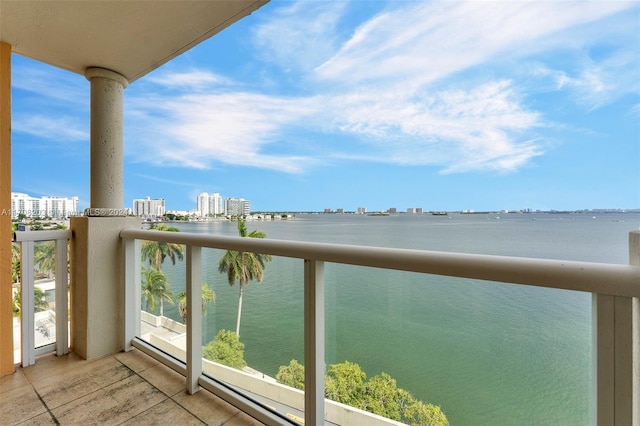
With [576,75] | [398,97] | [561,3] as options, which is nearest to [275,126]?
[398,97]

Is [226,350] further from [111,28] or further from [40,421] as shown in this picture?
[111,28]

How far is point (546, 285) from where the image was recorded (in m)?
0.78

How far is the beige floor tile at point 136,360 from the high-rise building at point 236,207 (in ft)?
6.18

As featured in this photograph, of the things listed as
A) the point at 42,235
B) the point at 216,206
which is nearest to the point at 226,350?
the point at 42,235

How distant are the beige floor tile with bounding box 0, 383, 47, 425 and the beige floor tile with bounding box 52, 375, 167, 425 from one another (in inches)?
5.2

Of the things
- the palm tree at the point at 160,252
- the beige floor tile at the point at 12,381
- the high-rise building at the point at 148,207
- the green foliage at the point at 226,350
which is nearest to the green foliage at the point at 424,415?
the green foliage at the point at 226,350

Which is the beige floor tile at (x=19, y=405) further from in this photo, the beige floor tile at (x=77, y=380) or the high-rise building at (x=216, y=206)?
the high-rise building at (x=216, y=206)

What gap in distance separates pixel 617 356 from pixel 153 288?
275cm

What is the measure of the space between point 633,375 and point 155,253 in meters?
2.66

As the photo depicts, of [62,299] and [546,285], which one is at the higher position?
[546,285]

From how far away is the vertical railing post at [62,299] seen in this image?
2359mm

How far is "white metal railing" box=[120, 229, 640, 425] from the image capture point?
2.36 ft

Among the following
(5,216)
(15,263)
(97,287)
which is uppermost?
(5,216)

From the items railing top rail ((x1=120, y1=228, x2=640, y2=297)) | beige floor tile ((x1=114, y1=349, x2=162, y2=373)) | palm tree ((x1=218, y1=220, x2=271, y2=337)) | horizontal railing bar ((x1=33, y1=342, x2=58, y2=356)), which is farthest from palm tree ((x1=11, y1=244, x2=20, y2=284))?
railing top rail ((x1=120, y1=228, x2=640, y2=297))
